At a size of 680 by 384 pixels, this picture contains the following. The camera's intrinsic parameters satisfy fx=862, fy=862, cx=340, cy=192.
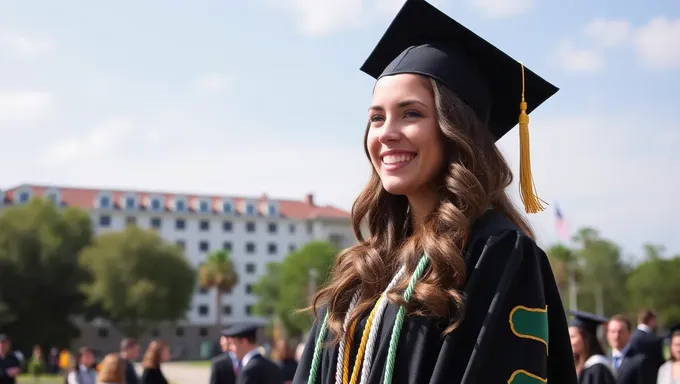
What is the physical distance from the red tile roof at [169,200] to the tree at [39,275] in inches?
1081

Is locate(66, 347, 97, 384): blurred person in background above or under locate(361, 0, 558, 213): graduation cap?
under

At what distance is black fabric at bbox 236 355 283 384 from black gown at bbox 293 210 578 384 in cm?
778

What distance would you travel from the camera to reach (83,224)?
2331 inches

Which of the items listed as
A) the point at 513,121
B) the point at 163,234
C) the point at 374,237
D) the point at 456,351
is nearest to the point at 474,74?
the point at 513,121

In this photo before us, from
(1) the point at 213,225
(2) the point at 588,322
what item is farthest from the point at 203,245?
(2) the point at 588,322

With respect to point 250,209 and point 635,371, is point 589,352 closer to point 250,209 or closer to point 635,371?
point 635,371

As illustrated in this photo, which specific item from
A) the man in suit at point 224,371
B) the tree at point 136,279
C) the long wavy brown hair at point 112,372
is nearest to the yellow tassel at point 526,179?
the man in suit at point 224,371

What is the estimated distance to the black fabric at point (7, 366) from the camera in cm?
1490

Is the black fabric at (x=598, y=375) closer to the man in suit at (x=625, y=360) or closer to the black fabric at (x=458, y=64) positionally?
the man in suit at (x=625, y=360)

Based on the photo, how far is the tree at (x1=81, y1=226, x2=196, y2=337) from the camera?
186 ft

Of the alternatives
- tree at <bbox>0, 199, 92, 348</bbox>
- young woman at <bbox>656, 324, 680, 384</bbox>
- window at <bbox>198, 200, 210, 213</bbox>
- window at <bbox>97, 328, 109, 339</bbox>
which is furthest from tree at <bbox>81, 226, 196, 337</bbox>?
young woman at <bbox>656, 324, 680, 384</bbox>

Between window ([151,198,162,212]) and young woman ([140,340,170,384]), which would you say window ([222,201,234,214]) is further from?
young woman ([140,340,170,384])

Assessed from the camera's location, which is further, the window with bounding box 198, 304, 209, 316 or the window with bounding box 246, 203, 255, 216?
the window with bounding box 246, 203, 255, 216

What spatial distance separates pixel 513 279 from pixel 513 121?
83 centimetres
